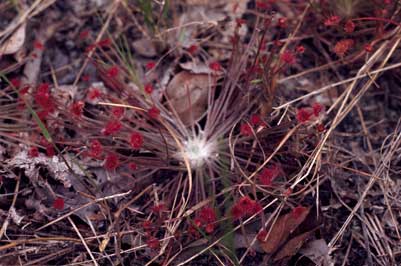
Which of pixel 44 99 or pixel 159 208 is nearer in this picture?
pixel 159 208

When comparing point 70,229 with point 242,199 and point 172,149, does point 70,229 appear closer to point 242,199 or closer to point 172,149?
point 172,149

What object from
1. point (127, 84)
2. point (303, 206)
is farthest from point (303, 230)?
point (127, 84)

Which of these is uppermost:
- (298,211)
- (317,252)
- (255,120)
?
(255,120)

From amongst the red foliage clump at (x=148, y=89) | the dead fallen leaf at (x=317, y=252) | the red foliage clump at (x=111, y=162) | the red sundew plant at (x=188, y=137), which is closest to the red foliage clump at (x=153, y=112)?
the red sundew plant at (x=188, y=137)

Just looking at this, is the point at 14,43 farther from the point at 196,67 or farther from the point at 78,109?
the point at 196,67

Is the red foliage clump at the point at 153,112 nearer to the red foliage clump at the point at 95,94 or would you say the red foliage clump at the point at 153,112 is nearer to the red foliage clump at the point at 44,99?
the red foliage clump at the point at 95,94

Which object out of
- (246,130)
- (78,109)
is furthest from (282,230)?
(78,109)

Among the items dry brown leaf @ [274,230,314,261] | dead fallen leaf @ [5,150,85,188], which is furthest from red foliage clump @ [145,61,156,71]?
dry brown leaf @ [274,230,314,261]
